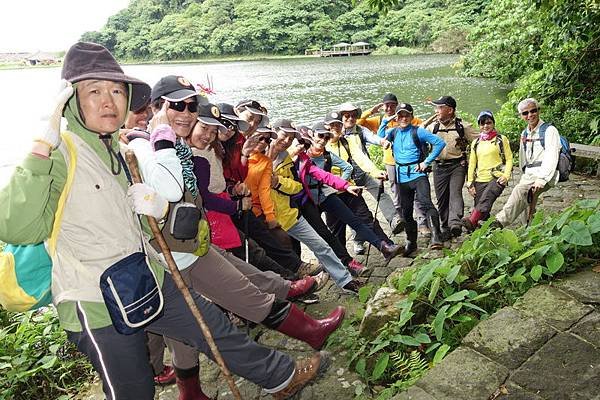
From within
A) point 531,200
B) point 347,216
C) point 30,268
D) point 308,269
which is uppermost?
point 30,268

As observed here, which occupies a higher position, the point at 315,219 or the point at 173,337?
the point at 173,337

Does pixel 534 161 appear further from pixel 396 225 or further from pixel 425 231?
pixel 396 225

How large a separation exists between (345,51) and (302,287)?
70.9 metres

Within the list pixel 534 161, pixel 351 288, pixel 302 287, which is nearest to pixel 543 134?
pixel 534 161

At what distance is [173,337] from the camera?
238 centimetres

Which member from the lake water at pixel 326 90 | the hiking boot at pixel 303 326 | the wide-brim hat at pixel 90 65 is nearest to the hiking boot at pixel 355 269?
the hiking boot at pixel 303 326

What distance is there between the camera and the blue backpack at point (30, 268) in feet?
5.95

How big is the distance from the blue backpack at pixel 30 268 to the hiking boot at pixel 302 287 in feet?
7.47

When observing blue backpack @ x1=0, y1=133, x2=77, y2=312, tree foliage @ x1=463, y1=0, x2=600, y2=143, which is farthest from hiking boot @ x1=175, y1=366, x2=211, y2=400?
tree foliage @ x1=463, y1=0, x2=600, y2=143

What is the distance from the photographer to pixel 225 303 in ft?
9.25

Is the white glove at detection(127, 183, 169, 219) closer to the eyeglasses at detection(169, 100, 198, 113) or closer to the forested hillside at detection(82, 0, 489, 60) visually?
the eyeglasses at detection(169, 100, 198, 113)

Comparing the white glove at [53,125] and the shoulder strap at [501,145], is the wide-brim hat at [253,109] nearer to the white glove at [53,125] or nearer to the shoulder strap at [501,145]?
the white glove at [53,125]

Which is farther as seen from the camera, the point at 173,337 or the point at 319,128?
the point at 319,128

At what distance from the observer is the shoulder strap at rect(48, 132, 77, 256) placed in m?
1.83
